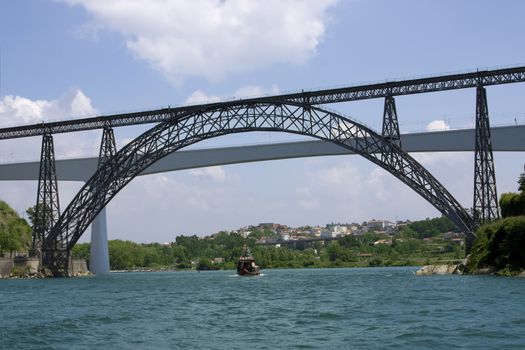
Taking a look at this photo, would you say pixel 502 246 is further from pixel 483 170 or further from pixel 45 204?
pixel 45 204

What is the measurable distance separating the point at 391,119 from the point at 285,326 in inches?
1370

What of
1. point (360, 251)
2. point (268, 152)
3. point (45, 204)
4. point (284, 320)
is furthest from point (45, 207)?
point (360, 251)

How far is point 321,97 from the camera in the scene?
60.6 m

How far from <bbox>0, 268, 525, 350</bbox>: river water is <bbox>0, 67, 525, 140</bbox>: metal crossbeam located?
19.3 m

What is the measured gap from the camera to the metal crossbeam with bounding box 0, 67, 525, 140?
175 ft

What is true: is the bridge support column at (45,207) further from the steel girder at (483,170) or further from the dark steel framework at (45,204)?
the steel girder at (483,170)

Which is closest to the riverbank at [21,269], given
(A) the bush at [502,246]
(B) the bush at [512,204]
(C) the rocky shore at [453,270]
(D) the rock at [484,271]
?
(C) the rocky shore at [453,270]

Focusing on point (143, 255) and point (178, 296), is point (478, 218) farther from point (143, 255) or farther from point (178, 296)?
point (143, 255)

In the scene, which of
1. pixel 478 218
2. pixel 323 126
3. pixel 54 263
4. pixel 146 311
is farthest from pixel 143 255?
pixel 146 311

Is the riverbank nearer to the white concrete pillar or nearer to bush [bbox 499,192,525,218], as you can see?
the white concrete pillar

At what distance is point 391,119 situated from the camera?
5709cm

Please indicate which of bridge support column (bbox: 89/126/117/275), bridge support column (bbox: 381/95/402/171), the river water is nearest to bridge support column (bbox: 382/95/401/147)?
bridge support column (bbox: 381/95/402/171)

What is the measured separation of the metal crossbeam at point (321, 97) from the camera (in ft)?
175

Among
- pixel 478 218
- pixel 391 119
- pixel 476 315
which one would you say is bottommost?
pixel 476 315
